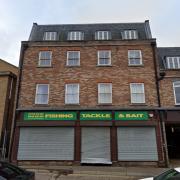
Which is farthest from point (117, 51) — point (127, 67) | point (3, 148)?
point (3, 148)

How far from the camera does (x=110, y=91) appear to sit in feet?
54.3

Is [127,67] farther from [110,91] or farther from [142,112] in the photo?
[142,112]

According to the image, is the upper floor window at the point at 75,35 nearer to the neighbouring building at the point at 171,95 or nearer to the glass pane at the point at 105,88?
the glass pane at the point at 105,88

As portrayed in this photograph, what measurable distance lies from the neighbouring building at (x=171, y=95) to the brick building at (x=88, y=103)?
0.70 metres

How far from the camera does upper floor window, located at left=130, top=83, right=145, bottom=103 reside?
1627cm

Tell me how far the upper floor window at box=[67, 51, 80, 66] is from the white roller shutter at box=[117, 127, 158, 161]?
656 cm

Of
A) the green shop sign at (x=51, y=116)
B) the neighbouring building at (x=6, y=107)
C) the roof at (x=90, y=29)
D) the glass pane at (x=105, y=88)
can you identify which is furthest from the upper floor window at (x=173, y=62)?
the neighbouring building at (x=6, y=107)

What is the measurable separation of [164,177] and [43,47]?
15.2m

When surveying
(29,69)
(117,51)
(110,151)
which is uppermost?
(117,51)

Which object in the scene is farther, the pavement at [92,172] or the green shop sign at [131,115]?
the green shop sign at [131,115]

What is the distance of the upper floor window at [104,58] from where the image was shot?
57.4 feet

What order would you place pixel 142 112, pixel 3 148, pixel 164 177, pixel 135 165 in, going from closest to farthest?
pixel 164 177 → pixel 135 165 → pixel 142 112 → pixel 3 148

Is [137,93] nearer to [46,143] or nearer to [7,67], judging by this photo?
[46,143]

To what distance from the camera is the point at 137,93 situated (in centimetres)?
1644
